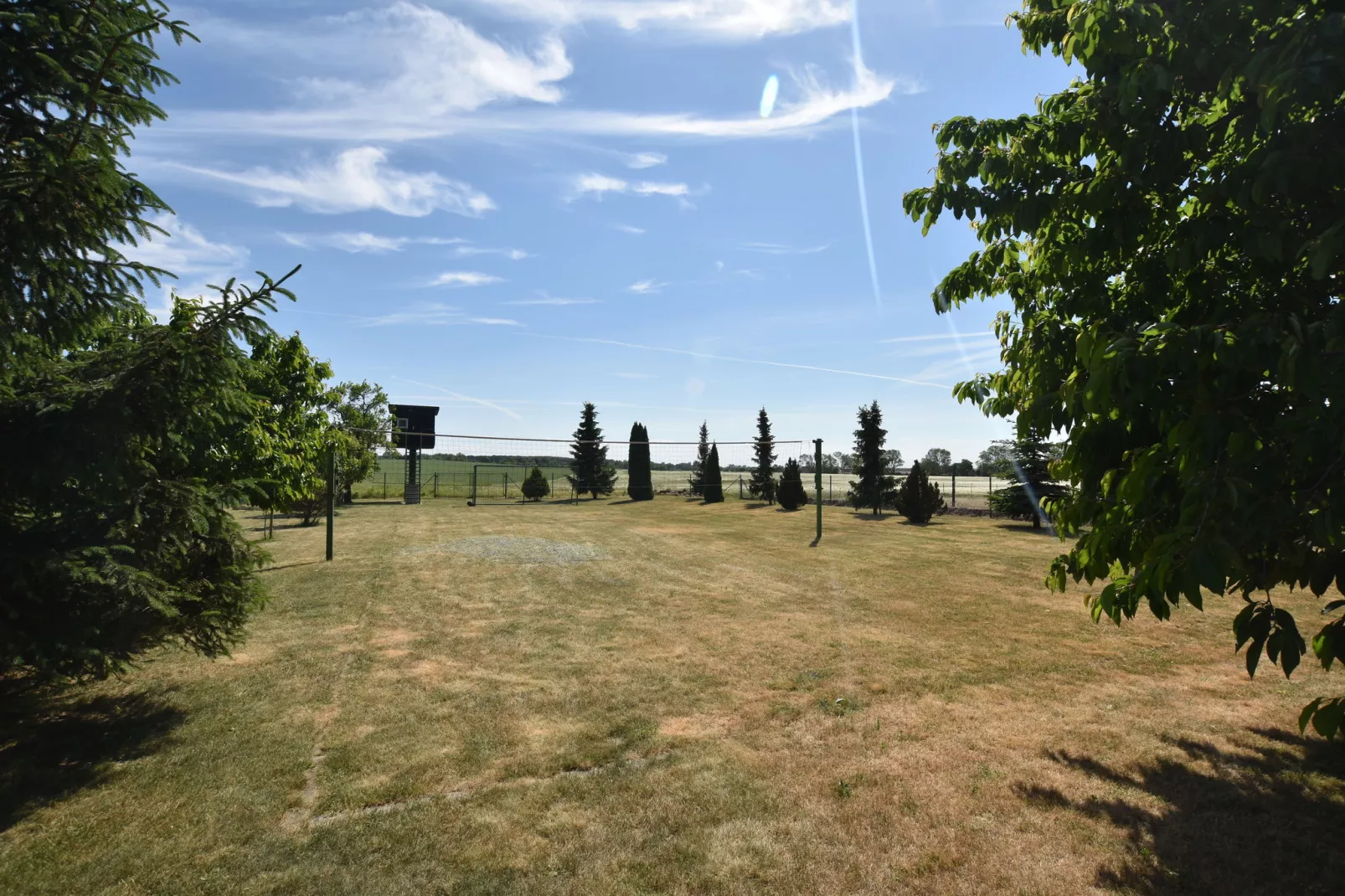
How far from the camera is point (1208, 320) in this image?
11.0 feet

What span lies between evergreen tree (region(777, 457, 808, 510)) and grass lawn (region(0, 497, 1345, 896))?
65.0ft

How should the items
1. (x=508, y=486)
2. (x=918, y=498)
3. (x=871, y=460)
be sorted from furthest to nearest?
(x=508, y=486)
(x=871, y=460)
(x=918, y=498)

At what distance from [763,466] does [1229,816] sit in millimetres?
34470

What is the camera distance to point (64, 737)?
482cm

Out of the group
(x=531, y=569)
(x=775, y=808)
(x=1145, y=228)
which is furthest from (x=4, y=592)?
(x=531, y=569)

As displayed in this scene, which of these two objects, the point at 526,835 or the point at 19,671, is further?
the point at 19,671

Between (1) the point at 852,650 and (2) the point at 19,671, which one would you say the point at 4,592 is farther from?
(1) the point at 852,650

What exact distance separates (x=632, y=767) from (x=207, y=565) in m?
3.84

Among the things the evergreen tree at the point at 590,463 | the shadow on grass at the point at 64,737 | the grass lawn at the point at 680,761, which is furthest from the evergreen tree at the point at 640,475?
the shadow on grass at the point at 64,737

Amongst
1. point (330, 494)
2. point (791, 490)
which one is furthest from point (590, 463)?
point (330, 494)

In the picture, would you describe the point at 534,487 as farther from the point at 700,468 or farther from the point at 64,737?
the point at 64,737

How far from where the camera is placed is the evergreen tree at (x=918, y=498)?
907 inches

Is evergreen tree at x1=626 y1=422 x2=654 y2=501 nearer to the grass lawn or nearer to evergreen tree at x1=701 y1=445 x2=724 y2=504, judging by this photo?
evergreen tree at x1=701 y1=445 x2=724 y2=504

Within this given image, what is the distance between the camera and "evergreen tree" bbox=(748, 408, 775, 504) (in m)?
35.3
